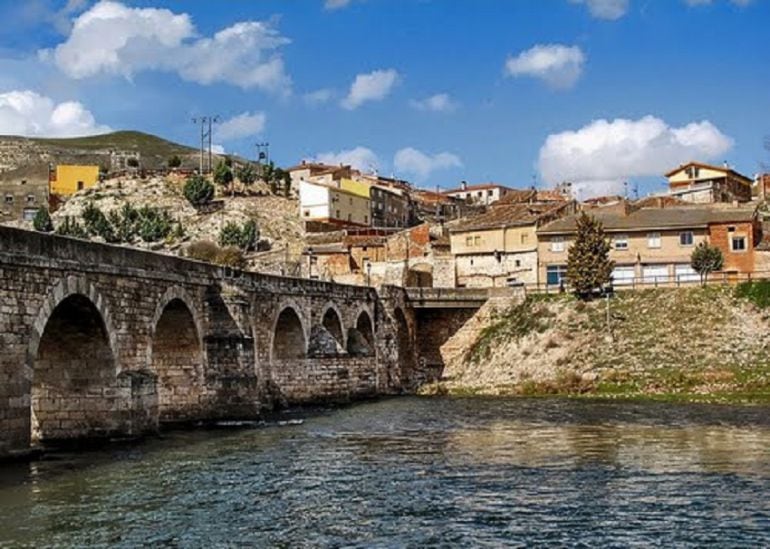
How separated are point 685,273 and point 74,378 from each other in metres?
49.4

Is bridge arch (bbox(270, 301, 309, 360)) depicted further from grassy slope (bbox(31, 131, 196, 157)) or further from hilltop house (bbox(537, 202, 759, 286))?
grassy slope (bbox(31, 131, 196, 157))

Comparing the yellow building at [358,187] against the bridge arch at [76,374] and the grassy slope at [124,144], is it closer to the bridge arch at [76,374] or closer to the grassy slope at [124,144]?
the grassy slope at [124,144]

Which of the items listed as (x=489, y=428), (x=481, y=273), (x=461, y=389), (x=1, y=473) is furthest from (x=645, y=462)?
(x=481, y=273)

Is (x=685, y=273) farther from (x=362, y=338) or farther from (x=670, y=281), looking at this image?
(x=362, y=338)

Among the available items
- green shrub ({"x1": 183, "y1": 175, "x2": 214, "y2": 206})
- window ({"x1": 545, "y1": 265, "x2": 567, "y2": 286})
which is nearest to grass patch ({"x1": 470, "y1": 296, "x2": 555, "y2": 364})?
window ({"x1": 545, "y1": 265, "x2": 567, "y2": 286})

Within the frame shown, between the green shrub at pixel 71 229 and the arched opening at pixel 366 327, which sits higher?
the green shrub at pixel 71 229

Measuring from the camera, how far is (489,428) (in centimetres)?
3531

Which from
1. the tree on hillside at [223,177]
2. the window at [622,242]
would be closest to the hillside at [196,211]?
the tree on hillside at [223,177]

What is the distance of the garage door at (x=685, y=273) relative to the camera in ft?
220

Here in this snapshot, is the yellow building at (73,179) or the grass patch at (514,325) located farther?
the yellow building at (73,179)

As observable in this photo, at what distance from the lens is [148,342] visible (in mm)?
31578

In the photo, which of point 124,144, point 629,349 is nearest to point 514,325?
point 629,349

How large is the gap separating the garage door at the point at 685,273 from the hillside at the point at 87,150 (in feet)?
299

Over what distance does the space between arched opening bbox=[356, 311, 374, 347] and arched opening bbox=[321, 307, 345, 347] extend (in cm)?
347
